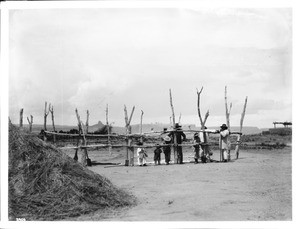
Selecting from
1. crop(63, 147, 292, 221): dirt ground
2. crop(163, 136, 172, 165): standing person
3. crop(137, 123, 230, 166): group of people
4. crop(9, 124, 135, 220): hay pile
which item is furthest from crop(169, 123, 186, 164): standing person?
crop(9, 124, 135, 220): hay pile

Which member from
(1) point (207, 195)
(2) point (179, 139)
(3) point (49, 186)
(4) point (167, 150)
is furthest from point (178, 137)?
(3) point (49, 186)

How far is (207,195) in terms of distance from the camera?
6793 millimetres

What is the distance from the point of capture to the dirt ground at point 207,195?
19.1 ft

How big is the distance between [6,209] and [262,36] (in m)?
5.96

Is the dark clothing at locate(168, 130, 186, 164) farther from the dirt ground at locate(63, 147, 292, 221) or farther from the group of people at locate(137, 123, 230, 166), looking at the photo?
the dirt ground at locate(63, 147, 292, 221)

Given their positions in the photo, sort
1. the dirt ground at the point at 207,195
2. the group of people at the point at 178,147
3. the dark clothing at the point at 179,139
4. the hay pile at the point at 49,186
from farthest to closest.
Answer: the dark clothing at the point at 179,139, the group of people at the point at 178,147, the hay pile at the point at 49,186, the dirt ground at the point at 207,195

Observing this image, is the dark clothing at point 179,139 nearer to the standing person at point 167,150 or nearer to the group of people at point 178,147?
the group of people at point 178,147

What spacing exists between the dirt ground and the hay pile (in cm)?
34

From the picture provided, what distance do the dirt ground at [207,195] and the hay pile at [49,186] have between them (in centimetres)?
34

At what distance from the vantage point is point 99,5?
7148 millimetres

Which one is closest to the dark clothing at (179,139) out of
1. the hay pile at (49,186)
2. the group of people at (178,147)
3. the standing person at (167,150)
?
the group of people at (178,147)

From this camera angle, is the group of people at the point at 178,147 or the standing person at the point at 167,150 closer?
the group of people at the point at 178,147

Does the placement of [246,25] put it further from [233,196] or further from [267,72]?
[233,196]

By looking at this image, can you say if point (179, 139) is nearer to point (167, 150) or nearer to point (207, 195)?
point (167, 150)
